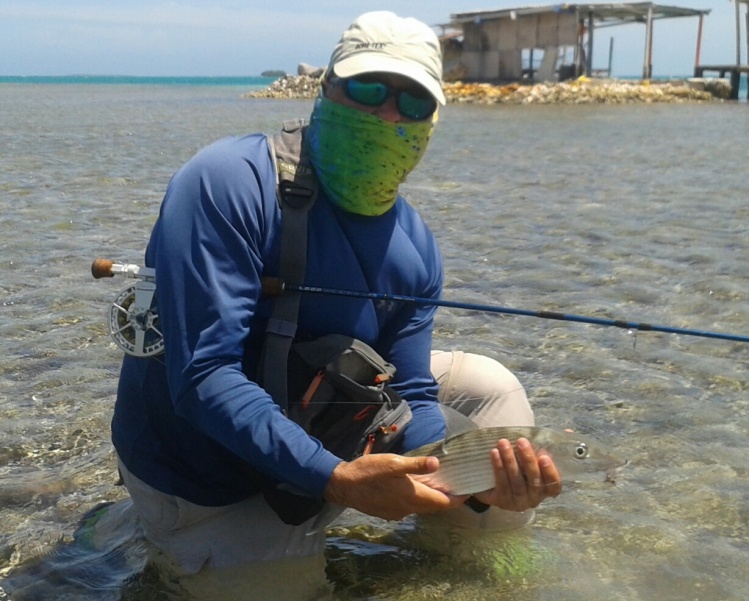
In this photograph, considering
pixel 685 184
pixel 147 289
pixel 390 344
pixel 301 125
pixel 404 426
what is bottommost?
pixel 685 184

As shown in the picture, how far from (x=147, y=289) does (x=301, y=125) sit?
2.49 feet

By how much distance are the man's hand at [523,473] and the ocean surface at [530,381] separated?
744 millimetres

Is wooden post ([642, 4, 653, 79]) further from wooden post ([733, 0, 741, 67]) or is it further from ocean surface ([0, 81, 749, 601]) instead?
ocean surface ([0, 81, 749, 601])

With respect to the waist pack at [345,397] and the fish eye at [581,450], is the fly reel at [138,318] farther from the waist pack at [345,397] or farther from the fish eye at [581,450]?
the fish eye at [581,450]

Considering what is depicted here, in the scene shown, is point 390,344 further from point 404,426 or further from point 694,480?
point 694,480

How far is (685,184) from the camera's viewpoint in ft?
45.0

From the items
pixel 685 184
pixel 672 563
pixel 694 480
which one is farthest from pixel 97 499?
pixel 685 184

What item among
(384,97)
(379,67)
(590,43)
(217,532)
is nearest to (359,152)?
(384,97)

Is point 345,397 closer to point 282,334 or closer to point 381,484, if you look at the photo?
point 282,334

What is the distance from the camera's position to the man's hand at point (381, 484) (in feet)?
8.14

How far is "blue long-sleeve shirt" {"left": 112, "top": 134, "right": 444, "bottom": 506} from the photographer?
2.55 metres

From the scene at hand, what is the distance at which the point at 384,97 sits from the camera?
2.79 m

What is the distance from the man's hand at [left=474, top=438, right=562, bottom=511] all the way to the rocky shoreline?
38.4 meters

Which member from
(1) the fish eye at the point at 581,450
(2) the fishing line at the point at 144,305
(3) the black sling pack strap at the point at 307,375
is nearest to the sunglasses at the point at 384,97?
(3) the black sling pack strap at the point at 307,375
